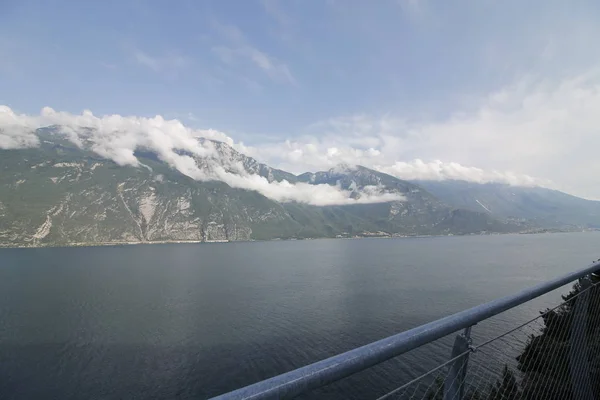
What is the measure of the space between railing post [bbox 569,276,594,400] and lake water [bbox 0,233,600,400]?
30.5m

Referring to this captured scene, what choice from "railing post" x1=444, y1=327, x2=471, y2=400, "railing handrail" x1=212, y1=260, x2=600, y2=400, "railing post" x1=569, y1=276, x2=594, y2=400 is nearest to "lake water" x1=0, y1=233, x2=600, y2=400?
"railing post" x1=569, y1=276, x2=594, y2=400

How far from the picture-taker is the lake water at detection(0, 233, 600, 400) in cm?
3544

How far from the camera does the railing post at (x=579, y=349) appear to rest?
4.32m

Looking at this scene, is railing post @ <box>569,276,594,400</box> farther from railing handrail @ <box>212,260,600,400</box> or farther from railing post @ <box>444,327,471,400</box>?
railing post @ <box>444,327,471,400</box>

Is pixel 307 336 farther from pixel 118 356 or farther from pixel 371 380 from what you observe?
pixel 118 356

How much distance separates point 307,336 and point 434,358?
57.8 feet

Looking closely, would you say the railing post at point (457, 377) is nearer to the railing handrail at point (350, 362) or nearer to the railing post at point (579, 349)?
the railing handrail at point (350, 362)

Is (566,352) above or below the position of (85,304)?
above

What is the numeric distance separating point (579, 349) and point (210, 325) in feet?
189

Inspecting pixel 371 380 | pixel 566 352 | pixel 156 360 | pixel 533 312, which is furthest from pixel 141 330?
pixel 533 312

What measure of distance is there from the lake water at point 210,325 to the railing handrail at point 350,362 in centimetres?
3316

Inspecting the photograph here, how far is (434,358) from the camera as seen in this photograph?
1438 inches

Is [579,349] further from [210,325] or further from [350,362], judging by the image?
[210,325]

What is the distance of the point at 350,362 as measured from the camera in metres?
1.77
